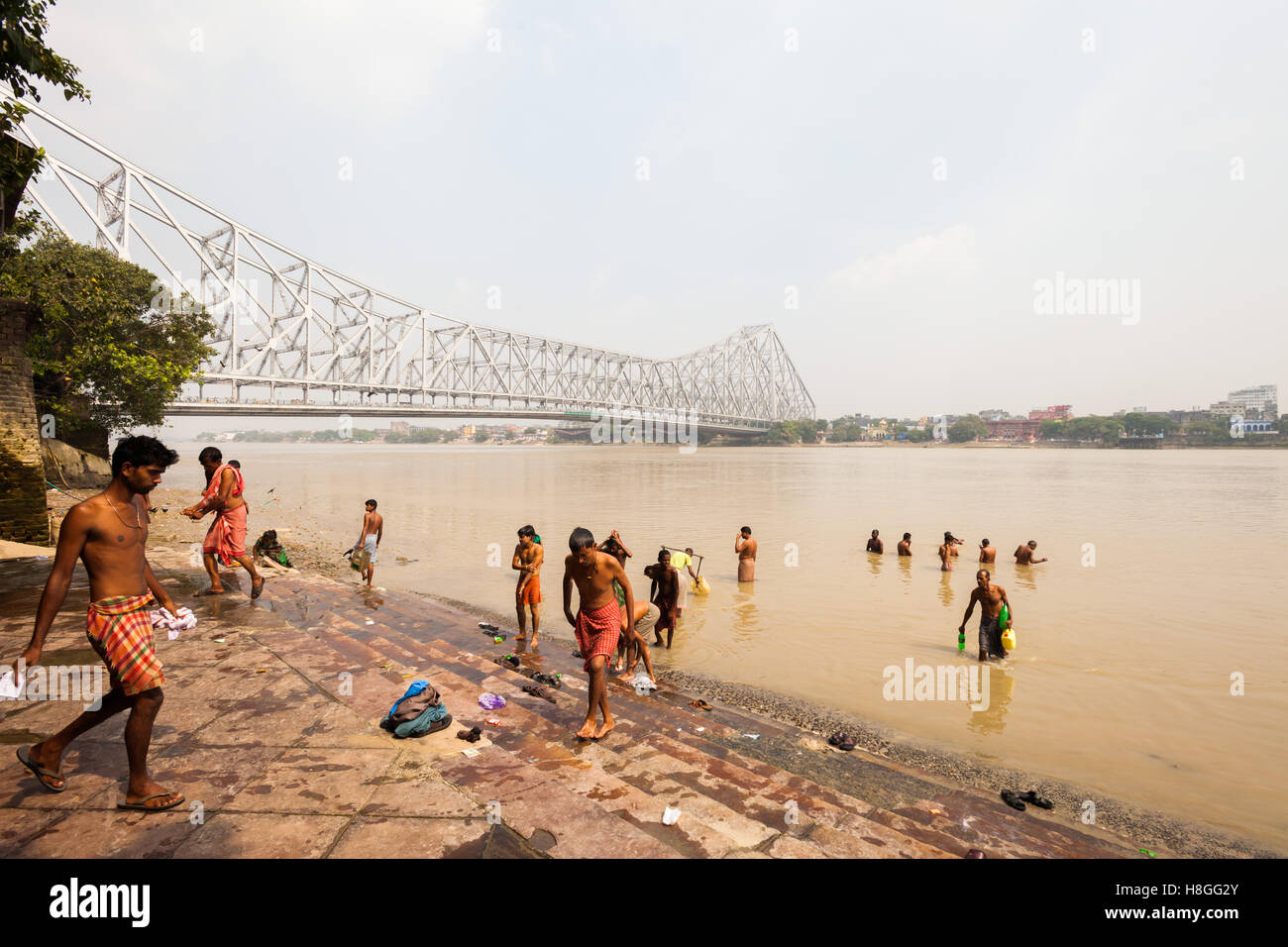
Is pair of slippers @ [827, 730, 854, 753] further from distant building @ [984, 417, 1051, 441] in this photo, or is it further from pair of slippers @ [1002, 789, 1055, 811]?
distant building @ [984, 417, 1051, 441]

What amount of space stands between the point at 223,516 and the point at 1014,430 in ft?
471

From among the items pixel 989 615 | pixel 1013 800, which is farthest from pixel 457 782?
pixel 989 615

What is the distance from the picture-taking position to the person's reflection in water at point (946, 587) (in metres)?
8.73

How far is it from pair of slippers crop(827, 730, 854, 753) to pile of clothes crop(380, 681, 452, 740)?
2.74 m

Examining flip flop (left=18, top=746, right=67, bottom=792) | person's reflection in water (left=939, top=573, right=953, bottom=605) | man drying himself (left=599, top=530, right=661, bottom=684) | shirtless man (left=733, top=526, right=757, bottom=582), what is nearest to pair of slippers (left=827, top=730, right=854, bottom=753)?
man drying himself (left=599, top=530, right=661, bottom=684)

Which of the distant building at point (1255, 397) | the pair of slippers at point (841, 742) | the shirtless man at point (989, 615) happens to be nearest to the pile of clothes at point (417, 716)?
the pair of slippers at point (841, 742)

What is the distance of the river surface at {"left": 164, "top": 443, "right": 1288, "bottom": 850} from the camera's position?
14.5 feet

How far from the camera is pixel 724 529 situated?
49.8ft

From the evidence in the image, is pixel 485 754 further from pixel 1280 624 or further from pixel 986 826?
pixel 1280 624

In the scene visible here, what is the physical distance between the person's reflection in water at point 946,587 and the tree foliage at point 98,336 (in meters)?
22.2

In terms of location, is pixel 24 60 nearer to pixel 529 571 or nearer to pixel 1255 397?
pixel 529 571

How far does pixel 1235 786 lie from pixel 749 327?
123178 mm
